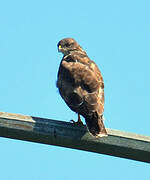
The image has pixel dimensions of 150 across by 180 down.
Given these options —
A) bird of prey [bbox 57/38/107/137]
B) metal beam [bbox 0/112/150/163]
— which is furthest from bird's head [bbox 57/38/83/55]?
metal beam [bbox 0/112/150/163]

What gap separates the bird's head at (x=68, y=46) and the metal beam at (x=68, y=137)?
4492 millimetres

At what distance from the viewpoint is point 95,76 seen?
20.2 feet

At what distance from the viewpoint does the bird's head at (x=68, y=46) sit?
8211 mm

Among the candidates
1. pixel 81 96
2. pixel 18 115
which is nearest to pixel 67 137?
pixel 18 115

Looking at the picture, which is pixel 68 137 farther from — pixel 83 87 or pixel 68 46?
pixel 68 46

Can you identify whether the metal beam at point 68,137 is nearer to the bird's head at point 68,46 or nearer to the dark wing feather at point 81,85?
the dark wing feather at point 81,85

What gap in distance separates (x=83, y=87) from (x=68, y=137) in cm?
209

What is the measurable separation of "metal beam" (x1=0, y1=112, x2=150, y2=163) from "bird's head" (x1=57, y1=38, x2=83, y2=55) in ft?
14.7

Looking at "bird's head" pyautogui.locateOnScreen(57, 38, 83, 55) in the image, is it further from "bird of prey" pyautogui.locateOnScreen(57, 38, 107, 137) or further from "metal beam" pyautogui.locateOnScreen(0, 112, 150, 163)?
"metal beam" pyautogui.locateOnScreen(0, 112, 150, 163)

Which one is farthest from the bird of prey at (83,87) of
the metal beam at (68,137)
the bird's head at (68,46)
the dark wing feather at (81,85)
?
the bird's head at (68,46)

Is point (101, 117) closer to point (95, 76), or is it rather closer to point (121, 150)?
point (95, 76)

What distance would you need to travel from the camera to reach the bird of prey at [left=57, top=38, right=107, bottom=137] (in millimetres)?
5262

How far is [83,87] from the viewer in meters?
5.78

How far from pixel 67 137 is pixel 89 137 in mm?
226
